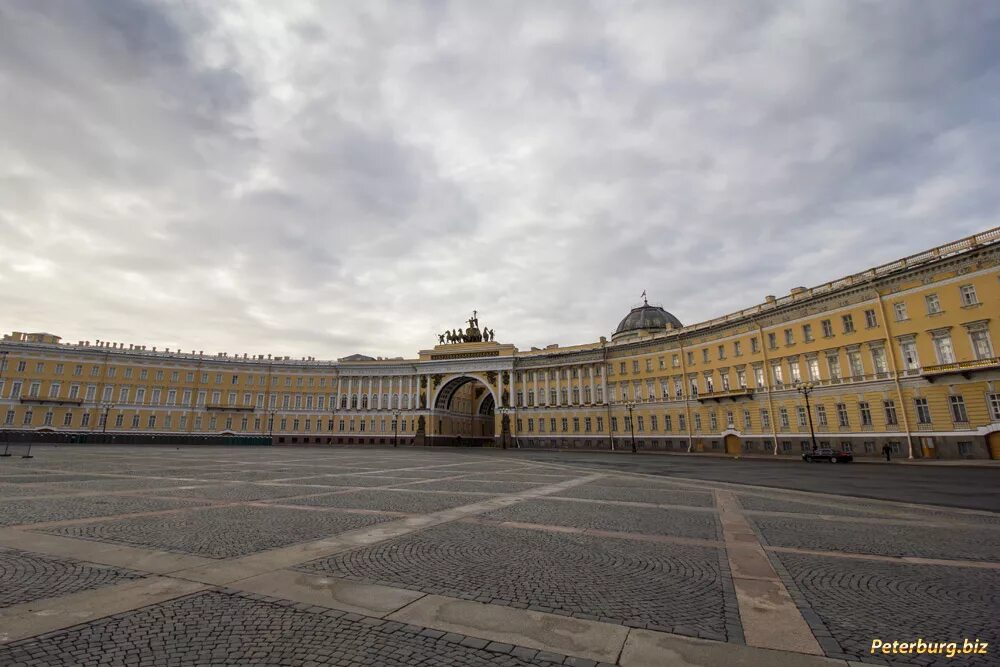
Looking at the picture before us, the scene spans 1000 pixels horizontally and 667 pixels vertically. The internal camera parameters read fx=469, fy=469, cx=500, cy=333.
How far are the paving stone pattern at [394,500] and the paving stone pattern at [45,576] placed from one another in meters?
6.52

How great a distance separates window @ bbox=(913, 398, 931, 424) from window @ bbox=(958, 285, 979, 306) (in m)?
7.60

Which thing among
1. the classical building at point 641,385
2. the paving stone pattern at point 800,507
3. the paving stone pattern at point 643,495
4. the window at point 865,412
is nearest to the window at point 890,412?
the classical building at point 641,385

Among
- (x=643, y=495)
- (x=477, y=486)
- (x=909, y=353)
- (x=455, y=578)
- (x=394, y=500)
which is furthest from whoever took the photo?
(x=909, y=353)

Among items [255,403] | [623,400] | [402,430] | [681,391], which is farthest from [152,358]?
[681,391]

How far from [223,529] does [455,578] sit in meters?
6.04

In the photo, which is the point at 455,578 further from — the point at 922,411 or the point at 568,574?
the point at 922,411

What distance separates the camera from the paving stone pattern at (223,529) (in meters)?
8.42

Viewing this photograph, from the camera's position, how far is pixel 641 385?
218 ft

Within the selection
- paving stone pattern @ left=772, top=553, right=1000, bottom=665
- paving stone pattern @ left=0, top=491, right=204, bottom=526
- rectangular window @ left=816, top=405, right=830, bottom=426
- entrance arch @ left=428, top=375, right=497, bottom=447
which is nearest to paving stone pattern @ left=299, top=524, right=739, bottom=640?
paving stone pattern @ left=772, top=553, right=1000, bottom=665

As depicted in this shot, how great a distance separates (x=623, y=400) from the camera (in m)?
68.5

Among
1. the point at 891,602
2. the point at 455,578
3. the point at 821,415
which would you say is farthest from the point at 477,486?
the point at 821,415

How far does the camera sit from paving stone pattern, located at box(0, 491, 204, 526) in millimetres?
10771

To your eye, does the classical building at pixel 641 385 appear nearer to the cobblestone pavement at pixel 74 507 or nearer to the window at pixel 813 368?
the window at pixel 813 368

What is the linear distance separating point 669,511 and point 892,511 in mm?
6141
